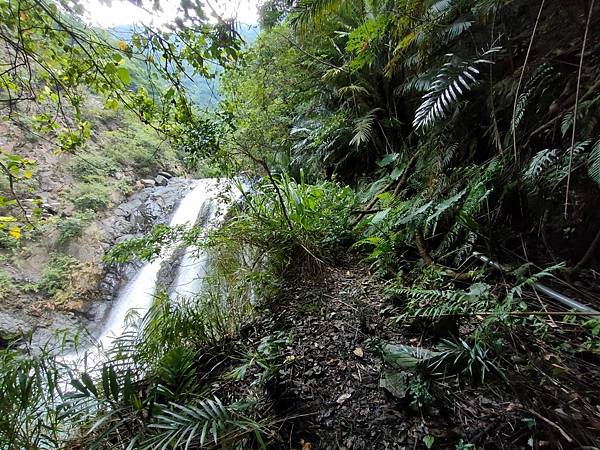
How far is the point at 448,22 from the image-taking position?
7.86ft

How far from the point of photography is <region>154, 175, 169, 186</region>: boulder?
988cm

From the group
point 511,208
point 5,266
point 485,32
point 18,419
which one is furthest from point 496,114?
point 5,266

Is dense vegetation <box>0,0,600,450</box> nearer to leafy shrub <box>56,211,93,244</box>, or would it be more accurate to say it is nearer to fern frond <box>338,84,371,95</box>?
fern frond <box>338,84,371,95</box>

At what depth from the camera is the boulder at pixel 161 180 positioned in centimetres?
988

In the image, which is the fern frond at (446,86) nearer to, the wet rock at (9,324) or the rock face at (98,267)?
the rock face at (98,267)

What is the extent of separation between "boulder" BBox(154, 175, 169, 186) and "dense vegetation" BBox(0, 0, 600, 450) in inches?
304

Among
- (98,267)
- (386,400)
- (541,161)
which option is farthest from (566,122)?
(98,267)

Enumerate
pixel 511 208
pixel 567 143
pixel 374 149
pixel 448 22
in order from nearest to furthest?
pixel 567 143, pixel 511 208, pixel 448 22, pixel 374 149

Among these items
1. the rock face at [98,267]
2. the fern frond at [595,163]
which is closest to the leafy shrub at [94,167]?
the rock face at [98,267]

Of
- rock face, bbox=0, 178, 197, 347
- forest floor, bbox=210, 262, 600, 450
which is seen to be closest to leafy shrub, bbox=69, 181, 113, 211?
rock face, bbox=0, 178, 197, 347

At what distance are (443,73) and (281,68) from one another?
10.5ft

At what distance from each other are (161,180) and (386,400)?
10.3 meters

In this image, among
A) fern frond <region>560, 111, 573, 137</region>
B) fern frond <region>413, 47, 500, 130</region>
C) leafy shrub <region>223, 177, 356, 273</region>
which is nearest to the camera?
fern frond <region>560, 111, 573, 137</region>

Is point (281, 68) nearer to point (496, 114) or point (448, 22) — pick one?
point (448, 22)
